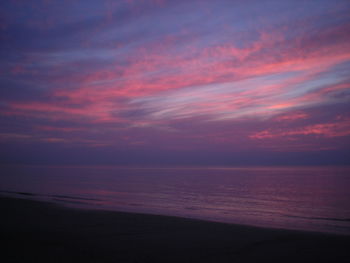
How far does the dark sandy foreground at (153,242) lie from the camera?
11.4 m

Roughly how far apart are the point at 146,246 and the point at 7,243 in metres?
6.09

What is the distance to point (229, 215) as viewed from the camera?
1011 inches

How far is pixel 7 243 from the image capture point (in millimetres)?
12617

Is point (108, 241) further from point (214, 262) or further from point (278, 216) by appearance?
point (278, 216)

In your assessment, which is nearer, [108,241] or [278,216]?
[108,241]

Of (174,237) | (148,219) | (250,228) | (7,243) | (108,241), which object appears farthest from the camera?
(148,219)

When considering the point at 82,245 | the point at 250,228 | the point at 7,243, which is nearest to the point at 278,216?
the point at 250,228

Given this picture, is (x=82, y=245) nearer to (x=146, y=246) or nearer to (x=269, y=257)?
(x=146, y=246)

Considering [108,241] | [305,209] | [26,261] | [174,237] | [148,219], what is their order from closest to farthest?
1. [26,261]
2. [108,241]
3. [174,237]
4. [148,219]
5. [305,209]

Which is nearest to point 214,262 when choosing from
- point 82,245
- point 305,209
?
point 82,245

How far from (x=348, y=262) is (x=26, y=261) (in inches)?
482

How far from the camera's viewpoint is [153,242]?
13789mm

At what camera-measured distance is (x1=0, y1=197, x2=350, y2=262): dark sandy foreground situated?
11.4 m

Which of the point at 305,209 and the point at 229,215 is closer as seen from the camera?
the point at 229,215
